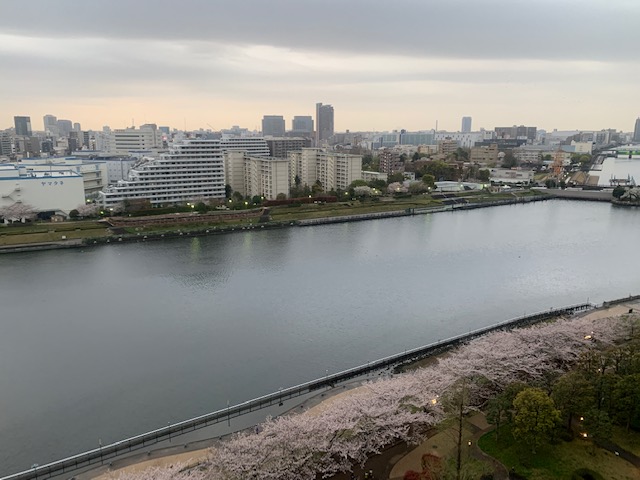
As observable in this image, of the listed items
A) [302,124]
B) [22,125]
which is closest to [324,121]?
[302,124]

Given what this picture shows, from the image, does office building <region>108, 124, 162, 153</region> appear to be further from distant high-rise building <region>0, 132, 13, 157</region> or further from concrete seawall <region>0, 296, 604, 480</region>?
concrete seawall <region>0, 296, 604, 480</region>

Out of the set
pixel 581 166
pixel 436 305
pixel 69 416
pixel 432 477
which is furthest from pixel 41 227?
pixel 581 166

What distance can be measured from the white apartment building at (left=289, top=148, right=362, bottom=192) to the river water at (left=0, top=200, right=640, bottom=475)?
7868 mm

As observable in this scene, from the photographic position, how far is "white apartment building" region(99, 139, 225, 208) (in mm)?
17594

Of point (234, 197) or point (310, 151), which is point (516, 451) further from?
point (310, 151)

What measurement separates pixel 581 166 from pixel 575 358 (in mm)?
42047

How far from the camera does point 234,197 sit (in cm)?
1961

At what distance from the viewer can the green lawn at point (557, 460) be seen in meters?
4.21

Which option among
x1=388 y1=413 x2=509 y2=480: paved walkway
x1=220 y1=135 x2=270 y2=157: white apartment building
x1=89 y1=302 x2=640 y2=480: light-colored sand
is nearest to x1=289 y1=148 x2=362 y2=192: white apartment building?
x1=220 y1=135 x2=270 y2=157: white apartment building

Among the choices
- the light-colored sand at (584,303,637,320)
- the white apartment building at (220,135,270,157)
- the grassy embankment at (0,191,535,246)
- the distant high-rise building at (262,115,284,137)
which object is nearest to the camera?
the light-colored sand at (584,303,637,320)

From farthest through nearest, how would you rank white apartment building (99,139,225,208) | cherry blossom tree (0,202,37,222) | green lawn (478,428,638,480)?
white apartment building (99,139,225,208), cherry blossom tree (0,202,37,222), green lawn (478,428,638,480)

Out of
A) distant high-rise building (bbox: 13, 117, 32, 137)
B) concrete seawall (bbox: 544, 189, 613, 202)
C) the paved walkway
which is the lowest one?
the paved walkway

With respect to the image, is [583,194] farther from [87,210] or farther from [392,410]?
[392,410]

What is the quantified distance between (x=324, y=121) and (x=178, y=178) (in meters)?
65.1
